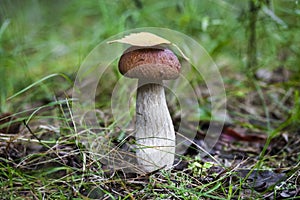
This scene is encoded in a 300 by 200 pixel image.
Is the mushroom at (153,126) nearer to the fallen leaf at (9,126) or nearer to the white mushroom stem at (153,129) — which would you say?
the white mushroom stem at (153,129)

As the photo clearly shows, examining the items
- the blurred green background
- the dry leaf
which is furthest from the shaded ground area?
the blurred green background

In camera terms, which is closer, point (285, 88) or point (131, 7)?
point (285, 88)

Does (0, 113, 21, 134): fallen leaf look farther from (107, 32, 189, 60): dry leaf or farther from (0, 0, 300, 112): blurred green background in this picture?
(107, 32, 189, 60): dry leaf

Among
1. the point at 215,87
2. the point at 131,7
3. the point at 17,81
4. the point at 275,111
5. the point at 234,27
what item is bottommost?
the point at 275,111

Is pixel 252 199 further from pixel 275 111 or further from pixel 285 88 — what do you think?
pixel 285 88

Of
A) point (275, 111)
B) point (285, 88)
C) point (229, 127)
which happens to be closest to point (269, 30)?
point (285, 88)
